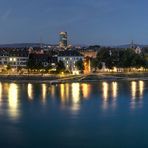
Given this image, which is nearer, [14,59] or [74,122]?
[74,122]

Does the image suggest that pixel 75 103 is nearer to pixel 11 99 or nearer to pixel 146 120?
pixel 11 99

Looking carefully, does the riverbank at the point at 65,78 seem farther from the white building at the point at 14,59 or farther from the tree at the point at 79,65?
the white building at the point at 14,59

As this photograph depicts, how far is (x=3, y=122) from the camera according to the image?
14031mm

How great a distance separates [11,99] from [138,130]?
30.7ft

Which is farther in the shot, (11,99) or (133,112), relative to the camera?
(11,99)

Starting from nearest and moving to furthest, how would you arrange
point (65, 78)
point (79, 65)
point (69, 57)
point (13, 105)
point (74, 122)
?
point (74, 122) < point (13, 105) < point (65, 78) < point (79, 65) < point (69, 57)

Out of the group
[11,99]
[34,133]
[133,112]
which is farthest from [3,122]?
[11,99]

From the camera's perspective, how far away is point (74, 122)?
46.1ft

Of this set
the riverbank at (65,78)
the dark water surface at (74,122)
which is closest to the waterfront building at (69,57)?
the riverbank at (65,78)

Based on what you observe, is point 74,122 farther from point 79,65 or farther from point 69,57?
point 69,57

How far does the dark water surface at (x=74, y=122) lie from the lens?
11.3m

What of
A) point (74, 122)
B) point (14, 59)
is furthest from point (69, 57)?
point (74, 122)

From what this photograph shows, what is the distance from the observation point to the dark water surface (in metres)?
11.3

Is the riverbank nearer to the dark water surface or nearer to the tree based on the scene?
the tree
